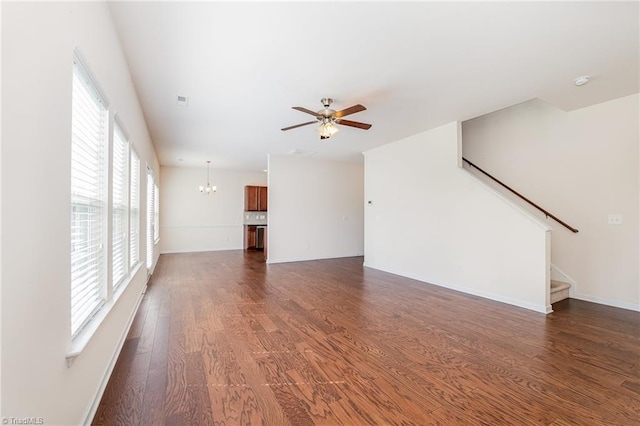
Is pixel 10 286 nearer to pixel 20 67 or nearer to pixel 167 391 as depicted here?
pixel 20 67

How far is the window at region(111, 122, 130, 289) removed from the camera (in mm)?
2430

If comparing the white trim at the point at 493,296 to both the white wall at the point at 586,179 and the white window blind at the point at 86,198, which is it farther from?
the white window blind at the point at 86,198

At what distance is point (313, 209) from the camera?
7328mm

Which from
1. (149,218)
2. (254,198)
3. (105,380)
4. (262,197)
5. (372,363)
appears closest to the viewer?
(105,380)

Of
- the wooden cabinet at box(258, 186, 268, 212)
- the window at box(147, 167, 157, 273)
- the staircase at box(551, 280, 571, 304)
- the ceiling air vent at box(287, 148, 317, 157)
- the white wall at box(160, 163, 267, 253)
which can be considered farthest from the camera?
the wooden cabinet at box(258, 186, 268, 212)

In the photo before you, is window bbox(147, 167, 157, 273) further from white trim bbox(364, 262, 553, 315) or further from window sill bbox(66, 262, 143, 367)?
white trim bbox(364, 262, 553, 315)

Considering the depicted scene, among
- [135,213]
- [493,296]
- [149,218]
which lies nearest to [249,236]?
[149,218]

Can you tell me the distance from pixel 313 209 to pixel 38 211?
20.7 feet

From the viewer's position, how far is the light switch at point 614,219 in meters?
3.68

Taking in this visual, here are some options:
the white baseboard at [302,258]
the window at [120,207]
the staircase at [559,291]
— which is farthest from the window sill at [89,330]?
the staircase at [559,291]

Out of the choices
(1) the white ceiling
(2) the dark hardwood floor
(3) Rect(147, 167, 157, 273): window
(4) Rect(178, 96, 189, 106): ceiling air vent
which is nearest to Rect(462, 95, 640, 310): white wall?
(1) the white ceiling

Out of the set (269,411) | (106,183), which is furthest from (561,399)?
(106,183)

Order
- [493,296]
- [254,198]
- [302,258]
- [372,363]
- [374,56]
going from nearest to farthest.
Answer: [372,363], [374,56], [493,296], [302,258], [254,198]

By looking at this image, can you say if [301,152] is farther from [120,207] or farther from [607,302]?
[607,302]
